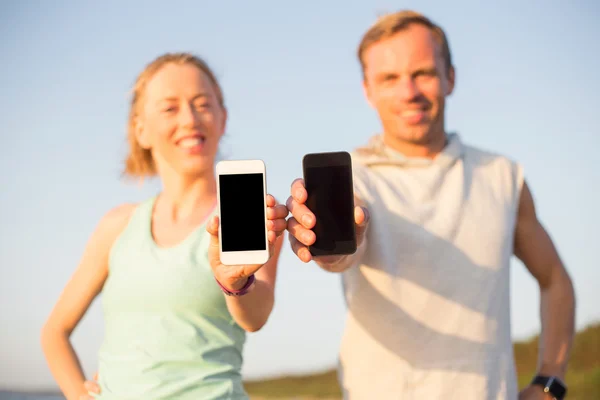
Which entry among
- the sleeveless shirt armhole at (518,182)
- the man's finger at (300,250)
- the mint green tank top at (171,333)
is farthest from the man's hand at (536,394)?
the man's finger at (300,250)

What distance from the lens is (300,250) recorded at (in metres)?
2.02

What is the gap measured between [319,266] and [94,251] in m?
1.13

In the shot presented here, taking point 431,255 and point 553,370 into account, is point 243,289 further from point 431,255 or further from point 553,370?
point 553,370

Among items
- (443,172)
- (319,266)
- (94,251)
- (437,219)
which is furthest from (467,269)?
(94,251)

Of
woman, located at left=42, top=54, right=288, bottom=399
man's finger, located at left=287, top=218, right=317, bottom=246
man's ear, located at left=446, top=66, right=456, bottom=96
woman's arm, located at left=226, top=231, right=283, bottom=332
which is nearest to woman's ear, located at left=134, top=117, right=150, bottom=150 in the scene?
woman, located at left=42, top=54, right=288, bottom=399

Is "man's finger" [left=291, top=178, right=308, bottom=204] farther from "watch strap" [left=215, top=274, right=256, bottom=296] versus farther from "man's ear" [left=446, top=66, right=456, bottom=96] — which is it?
"man's ear" [left=446, top=66, right=456, bottom=96]

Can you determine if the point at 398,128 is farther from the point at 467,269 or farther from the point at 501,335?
the point at 501,335

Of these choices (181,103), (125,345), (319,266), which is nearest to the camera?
(319,266)

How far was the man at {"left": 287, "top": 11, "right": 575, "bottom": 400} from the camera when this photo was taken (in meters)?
2.88

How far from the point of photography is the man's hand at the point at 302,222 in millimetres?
1973

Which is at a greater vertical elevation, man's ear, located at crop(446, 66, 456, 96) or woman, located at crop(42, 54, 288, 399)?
man's ear, located at crop(446, 66, 456, 96)

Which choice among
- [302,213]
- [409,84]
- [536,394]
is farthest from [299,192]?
[536,394]

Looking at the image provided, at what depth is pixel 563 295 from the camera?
10.7 ft

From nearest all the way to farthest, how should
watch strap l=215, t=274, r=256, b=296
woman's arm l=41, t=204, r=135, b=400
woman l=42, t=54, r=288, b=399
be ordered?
watch strap l=215, t=274, r=256, b=296 → woman l=42, t=54, r=288, b=399 → woman's arm l=41, t=204, r=135, b=400
